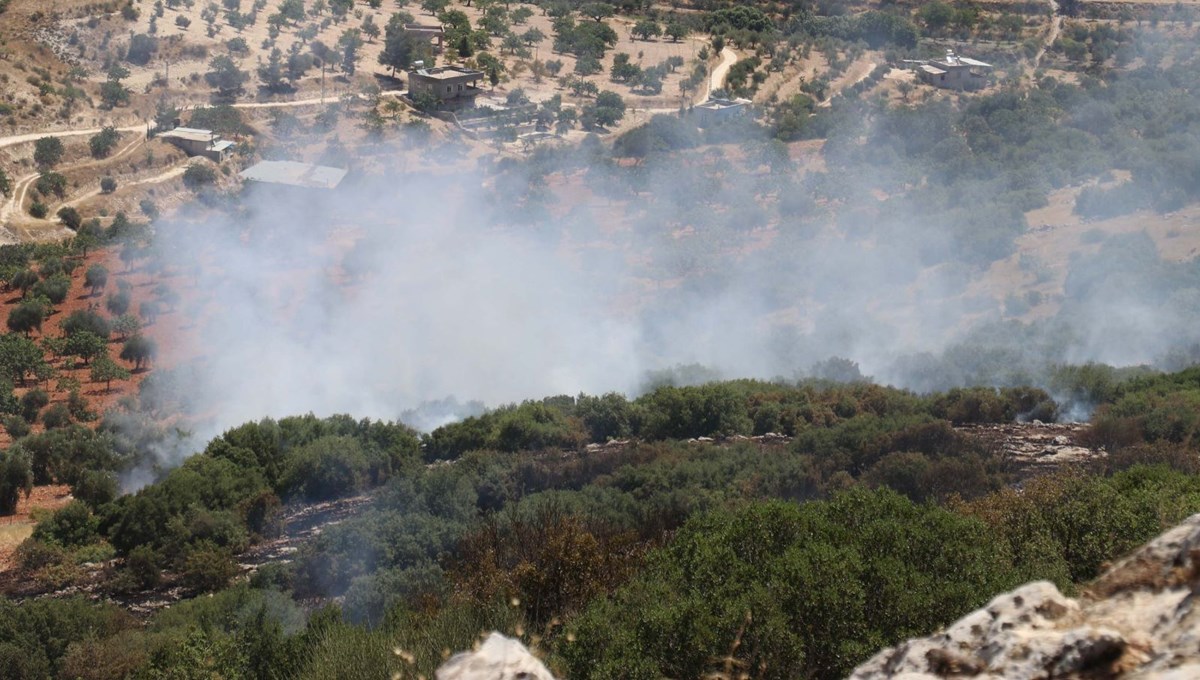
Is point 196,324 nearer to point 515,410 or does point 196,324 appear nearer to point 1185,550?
point 515,410

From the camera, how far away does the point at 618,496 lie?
1827cm

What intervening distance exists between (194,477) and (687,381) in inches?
498

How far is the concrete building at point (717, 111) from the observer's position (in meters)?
49.9

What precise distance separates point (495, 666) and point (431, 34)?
2066 inches

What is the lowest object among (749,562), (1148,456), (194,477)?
(194,477)

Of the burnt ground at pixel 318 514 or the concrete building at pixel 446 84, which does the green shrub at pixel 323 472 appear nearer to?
the burnt ground at pixel 318 514

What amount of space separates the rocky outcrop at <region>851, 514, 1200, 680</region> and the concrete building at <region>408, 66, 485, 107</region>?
45.2 metres

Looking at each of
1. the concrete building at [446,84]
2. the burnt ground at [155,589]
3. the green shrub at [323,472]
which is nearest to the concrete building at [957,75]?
the concrete building at [446,84]

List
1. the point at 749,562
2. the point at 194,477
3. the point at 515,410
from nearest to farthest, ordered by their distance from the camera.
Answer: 1. the point at 749,562
2. the point at 194,477
3. the point at 515,410

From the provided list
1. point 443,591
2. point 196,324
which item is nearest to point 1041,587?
point 443,591

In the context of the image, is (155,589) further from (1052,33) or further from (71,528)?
(1052,33)

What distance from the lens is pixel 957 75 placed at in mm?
56094

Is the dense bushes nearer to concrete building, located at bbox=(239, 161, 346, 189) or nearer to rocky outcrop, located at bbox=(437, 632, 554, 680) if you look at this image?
rocky outcrop, located at bbox=(437, 632, 554, 680)

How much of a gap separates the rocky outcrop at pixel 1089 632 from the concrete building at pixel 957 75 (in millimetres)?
54081
